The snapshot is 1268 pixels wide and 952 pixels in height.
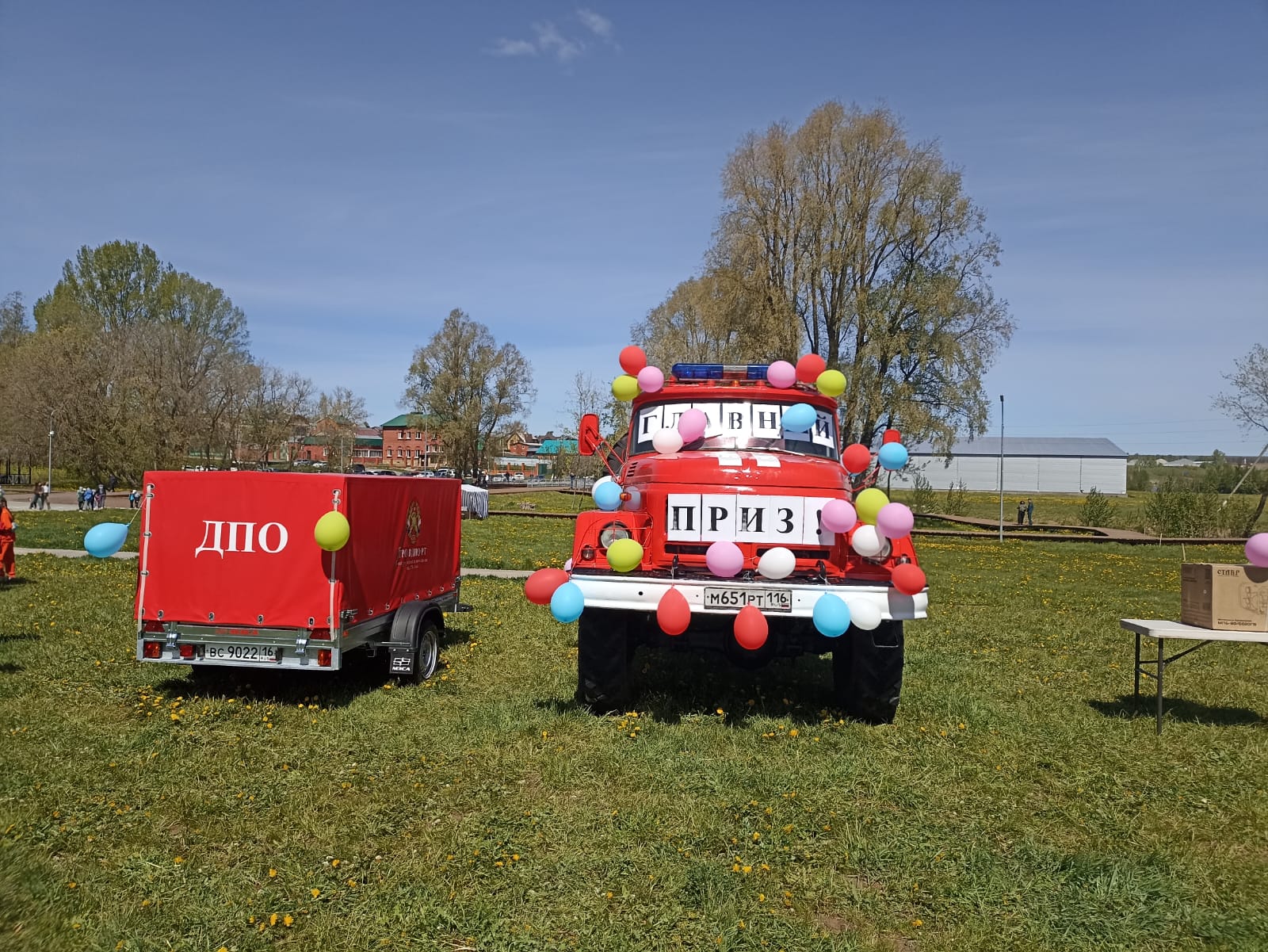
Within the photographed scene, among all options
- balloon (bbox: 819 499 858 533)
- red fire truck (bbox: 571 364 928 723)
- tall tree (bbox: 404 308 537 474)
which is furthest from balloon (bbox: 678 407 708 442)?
tall tree (bbox: 404 308 537 474)

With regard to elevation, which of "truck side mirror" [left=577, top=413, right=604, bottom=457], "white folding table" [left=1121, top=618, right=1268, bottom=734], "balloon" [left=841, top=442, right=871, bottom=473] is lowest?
"white folding table" [left=1121, top=618, right=1268, bottom=734]

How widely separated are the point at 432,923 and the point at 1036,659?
820 centimetres

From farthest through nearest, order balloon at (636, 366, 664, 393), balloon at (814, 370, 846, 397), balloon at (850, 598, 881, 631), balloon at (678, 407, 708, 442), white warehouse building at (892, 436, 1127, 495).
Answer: white warehouse building at (892, 436, 1127, 495) → balloon at (636, 366, 664, 393) → balloon at (814, 370, 846, 397) → balloon at (678, 407, 708, 442) → balloon at (850, 598, 881, 631)

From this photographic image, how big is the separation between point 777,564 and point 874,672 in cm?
151

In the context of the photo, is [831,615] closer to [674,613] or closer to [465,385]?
[674,613]

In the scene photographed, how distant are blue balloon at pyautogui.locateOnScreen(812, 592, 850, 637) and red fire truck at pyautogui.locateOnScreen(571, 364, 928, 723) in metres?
0.15

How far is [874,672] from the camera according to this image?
6.57m

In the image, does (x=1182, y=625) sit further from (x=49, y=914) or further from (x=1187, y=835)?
(x=49, y=914)

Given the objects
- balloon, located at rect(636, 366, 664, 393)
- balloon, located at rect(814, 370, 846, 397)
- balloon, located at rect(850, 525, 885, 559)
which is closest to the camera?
balloon, located at rect(850, 525, 885, 559)

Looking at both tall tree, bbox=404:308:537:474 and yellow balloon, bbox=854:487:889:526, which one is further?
tall tree, bbox=404:308:537:474

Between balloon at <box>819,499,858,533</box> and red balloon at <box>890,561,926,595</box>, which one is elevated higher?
balloon at <box>819,499,858,533</box>

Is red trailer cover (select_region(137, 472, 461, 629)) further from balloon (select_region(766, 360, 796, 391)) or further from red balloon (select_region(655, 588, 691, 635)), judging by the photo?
balloon (select_region(766, 360, 796, 391))

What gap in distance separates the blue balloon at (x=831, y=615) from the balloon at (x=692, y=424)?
6.82ft

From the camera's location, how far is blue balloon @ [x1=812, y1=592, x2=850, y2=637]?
215 inches
